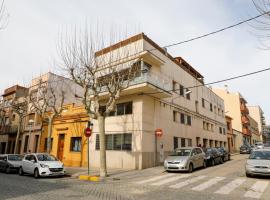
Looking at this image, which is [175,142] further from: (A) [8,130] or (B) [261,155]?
(A) [8,130]

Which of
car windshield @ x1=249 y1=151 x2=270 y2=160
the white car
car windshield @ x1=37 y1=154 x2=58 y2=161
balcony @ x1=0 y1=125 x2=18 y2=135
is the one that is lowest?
the white car

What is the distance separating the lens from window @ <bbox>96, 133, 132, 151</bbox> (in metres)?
18.8

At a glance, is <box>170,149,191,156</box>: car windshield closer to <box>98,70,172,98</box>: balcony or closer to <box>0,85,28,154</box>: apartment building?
<box>98,70,172,98</box>: balcony

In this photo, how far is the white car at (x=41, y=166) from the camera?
14.2 m

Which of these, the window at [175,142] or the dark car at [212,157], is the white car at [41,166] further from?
the window at [175,142]

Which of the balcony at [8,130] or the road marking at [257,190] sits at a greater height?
the balcony at [8,130]

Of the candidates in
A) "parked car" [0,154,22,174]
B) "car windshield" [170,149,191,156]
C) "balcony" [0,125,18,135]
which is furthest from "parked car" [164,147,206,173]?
"balcony" [0,125,18,135]

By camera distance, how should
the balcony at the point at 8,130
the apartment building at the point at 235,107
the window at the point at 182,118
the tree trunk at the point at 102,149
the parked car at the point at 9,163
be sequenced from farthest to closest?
the apartment building at the point at 235,107, the balcony at the point at 8,130, the window at the point at 182,118, the parked car at the point at 9,163, the tree trunk at the point at 102,149

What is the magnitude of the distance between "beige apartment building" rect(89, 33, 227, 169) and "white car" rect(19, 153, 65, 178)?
17.9ft

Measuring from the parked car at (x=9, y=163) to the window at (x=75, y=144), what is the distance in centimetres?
497

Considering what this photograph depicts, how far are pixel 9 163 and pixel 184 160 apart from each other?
1348cm

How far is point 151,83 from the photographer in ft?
59.2

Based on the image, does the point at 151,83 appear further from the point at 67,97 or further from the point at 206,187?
the point at 67,97

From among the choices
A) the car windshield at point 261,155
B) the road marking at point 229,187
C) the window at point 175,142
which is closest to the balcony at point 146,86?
the window at point 175,142
